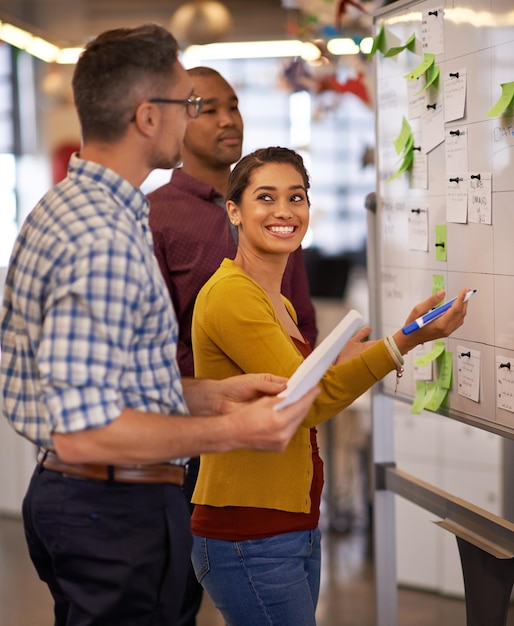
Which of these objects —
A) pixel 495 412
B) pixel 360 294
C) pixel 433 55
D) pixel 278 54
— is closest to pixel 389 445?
pixel 495 412

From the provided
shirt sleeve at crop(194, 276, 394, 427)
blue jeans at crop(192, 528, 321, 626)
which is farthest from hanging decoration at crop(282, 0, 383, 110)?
blue jeans at crop(192, 528, 321, 626)

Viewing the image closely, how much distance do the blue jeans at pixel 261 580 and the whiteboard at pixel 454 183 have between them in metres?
0.55

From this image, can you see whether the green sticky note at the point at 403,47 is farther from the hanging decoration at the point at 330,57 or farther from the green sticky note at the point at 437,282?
the hanging decoration at the point at 330,57

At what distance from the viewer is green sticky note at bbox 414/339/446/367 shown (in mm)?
2271

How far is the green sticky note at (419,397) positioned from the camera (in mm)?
2348

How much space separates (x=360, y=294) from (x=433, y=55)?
5.50 m

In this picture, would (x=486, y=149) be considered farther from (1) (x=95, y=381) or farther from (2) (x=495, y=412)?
(1) (x=95, y=381)

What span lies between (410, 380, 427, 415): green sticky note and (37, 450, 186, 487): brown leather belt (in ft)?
3.05

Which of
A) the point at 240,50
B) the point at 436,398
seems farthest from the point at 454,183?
the point at 240,50

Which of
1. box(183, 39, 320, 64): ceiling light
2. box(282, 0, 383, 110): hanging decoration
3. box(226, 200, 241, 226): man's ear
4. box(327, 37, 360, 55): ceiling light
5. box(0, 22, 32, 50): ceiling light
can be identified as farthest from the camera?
box(183, 39, 320, 64): ceiling light

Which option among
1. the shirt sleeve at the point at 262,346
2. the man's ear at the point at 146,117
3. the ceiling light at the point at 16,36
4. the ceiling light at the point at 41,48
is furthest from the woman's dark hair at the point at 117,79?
the ceiling light at the point at 41,48

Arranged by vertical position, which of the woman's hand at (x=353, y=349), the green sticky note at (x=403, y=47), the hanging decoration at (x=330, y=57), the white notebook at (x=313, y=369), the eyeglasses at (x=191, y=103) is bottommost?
the woman's hand at (x=353, y=349)

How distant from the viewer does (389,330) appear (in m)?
2.60

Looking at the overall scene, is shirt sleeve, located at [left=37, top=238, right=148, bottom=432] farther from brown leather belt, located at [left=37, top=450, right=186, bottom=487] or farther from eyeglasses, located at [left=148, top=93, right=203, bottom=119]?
eyeglasses, located at [left=148, top=93, right=203, bottom=119]
